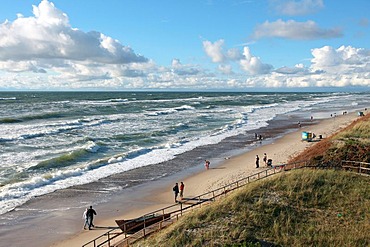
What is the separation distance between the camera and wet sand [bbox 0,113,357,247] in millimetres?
17500

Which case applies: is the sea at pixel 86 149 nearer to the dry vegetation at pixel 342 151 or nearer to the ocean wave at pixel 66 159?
the ocean wave at pixel 66 159

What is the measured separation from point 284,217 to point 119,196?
11187 mm

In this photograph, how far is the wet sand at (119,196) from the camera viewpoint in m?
17.5

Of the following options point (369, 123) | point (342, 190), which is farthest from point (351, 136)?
point (342, 190)

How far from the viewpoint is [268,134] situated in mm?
47812

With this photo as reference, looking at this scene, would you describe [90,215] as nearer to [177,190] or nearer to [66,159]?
[177,190]

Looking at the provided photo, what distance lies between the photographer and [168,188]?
971 inches

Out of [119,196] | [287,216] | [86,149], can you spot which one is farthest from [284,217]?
Result: [86,149]

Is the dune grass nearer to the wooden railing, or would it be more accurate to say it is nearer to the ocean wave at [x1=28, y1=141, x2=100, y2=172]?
the wooden railing

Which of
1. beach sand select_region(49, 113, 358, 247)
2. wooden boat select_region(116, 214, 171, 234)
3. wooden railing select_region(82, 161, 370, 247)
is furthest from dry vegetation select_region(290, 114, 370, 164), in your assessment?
wooden boat select_region(116, 214, 171, 234)

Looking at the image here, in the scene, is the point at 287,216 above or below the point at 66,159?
below

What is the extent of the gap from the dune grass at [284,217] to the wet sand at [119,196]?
5443 millimetres

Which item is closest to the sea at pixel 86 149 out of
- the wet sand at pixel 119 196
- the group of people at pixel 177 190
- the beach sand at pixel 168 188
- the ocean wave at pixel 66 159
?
the ocean wave at pixel 66 159

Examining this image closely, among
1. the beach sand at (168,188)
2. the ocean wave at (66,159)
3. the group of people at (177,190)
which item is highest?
the ocean wave at (66,159)
